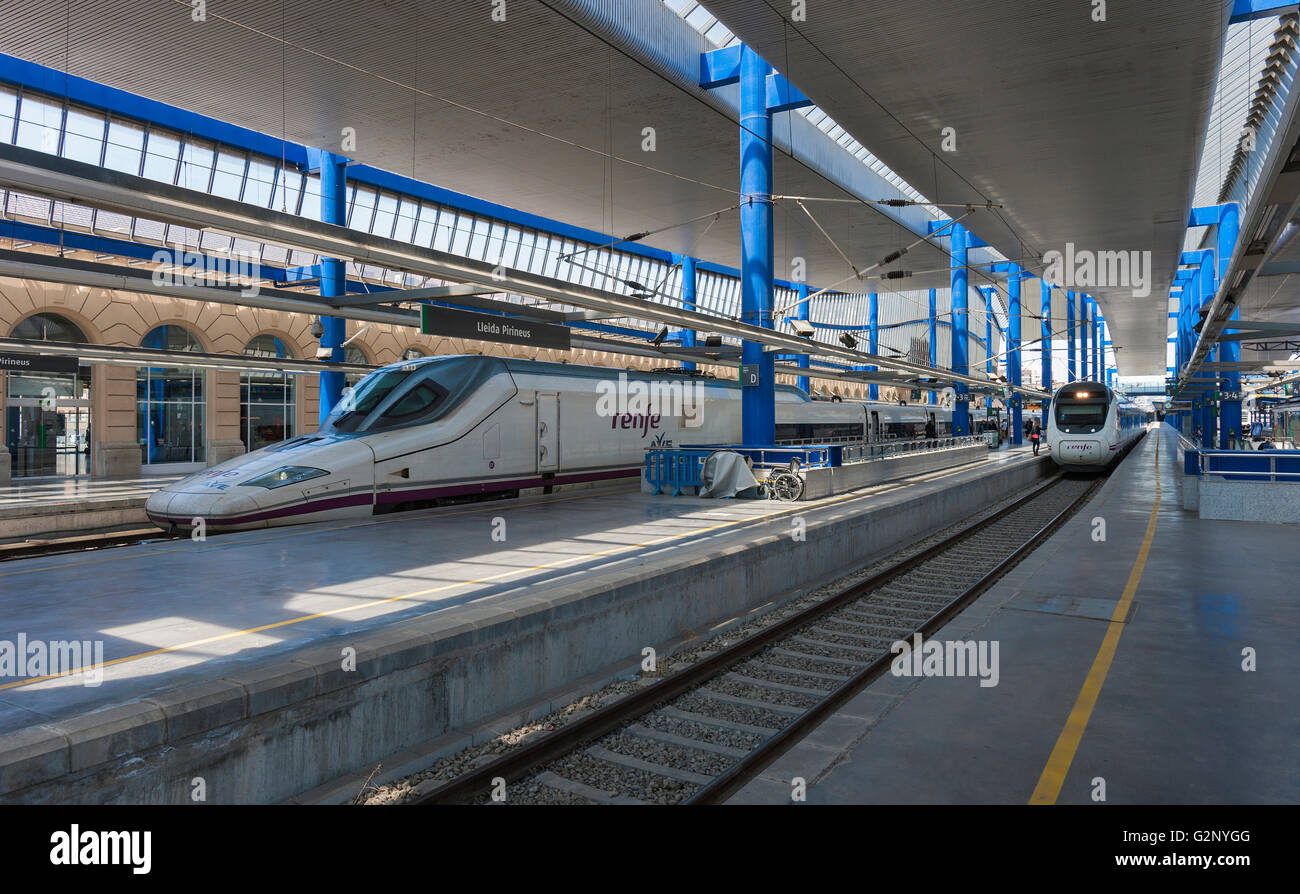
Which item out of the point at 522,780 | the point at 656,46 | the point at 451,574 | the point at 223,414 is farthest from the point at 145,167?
the point at 522,780

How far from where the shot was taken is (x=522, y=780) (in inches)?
198

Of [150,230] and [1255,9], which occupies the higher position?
[1255,9]

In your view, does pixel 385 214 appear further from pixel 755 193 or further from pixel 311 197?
pixel 755 193

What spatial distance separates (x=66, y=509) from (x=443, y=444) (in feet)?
21.2

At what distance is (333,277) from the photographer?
1961cm

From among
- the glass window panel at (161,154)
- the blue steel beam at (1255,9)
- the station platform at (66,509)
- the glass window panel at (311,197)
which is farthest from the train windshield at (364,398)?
the glass window panel at (311,197)

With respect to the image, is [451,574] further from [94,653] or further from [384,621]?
[94,653]

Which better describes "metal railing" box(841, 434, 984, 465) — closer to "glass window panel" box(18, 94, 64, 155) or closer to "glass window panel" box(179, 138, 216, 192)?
"glass window panel" box(179, 138, 216, 192)

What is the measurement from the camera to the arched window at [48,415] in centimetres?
2144

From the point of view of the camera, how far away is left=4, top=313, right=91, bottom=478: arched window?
70.3 feet

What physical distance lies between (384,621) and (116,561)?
4.82 m

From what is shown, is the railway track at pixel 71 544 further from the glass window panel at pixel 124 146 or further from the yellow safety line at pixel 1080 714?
the glass window panel at pixel 124 146

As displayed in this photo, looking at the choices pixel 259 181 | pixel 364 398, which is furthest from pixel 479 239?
pixel 364 398

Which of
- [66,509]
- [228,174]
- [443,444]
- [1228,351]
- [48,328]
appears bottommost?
[66,509]
